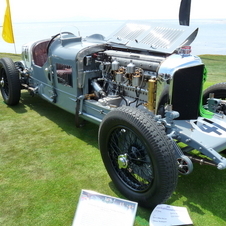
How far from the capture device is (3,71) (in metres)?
5.45

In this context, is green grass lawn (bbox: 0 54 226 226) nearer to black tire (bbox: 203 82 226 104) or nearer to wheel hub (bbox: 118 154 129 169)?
wheel hub (bbox: 118 154 129 169)

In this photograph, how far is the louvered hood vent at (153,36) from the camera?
3.15m

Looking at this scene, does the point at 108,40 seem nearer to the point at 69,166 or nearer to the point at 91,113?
the point at 91,113

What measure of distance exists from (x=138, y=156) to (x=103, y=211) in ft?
2.00

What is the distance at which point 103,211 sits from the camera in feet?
7.26

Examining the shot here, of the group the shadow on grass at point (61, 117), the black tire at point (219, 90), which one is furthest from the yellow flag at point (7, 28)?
the black tire at point (219, 90)

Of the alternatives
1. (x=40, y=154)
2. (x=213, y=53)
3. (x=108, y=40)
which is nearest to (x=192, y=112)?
(x=108, y=40)

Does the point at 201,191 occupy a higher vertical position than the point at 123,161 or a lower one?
lower

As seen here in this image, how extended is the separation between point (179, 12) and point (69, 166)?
6018 mm

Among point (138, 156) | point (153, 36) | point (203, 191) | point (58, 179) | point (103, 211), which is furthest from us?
point (153, 36)

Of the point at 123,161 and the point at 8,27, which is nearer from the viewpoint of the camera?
Result: the point at 123,161

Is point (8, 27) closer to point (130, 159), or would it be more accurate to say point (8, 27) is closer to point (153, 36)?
point (153, 36)

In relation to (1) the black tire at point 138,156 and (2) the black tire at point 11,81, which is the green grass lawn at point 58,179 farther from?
(2) the black tire at point 11,81

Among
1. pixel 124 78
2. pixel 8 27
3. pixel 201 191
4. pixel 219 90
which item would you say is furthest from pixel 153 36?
pixel 8 27
